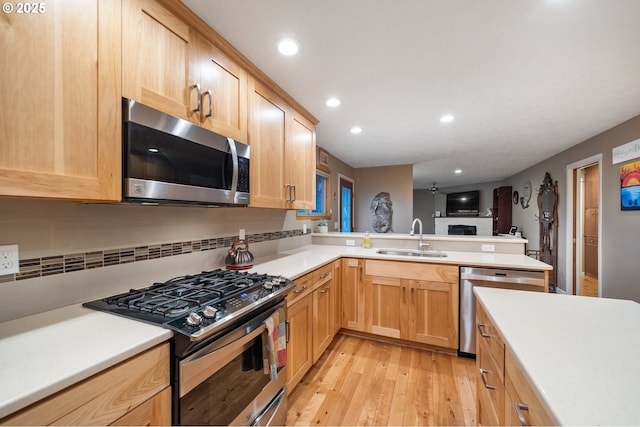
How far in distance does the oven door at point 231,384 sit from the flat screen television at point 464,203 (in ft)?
30.3

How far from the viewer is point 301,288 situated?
1828mm

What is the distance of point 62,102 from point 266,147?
1.18 m

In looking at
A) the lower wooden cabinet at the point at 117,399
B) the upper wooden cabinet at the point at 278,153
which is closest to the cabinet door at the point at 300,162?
the upper wooden cabinet at the point at 278,153

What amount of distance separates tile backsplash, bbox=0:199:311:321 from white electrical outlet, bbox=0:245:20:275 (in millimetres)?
16

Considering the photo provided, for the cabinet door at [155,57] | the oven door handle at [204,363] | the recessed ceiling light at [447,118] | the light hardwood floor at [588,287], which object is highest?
the recessed ceiling light at [447,118]

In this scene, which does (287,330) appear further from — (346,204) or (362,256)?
(346,204)

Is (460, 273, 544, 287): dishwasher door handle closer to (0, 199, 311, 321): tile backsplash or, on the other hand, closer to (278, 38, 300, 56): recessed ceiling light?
(0, 199, 311, 321): tile backsplash

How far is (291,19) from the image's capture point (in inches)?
53.7

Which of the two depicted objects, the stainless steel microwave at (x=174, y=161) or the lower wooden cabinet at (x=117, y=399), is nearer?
the lower wooden cabinet at (x=117, y=399)

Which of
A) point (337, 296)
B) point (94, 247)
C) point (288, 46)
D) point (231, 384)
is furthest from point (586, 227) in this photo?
point (94, 247)

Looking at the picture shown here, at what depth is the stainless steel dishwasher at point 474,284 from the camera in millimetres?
2154

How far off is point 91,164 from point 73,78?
0.99ft

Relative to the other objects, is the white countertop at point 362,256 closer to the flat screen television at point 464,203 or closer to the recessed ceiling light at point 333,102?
the recessed ceiling light at point 333,102

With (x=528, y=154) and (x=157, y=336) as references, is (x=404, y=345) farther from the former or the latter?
(x=528, y=154)
